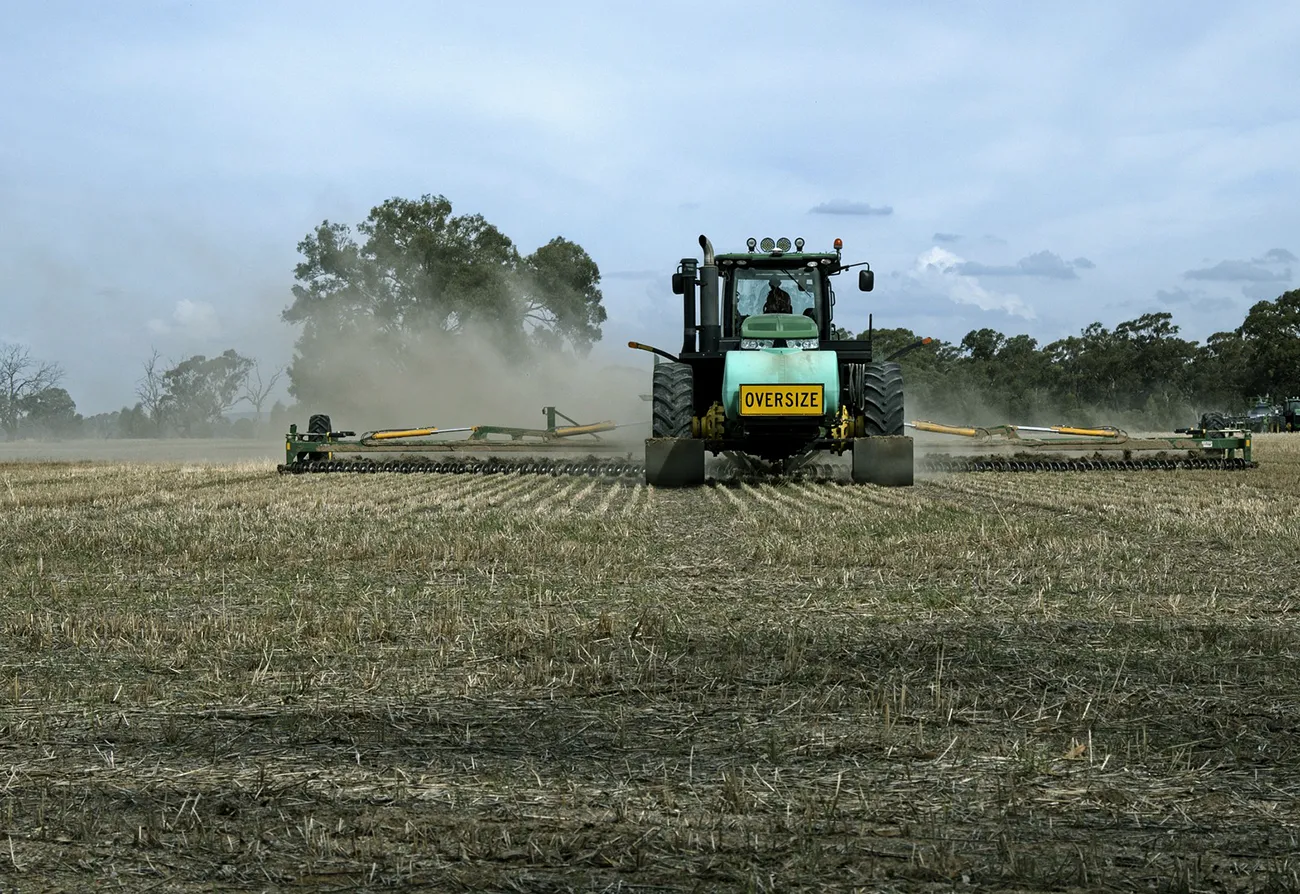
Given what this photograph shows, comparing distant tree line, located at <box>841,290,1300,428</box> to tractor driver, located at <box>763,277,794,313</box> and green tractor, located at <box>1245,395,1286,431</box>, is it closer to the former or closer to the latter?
green tractor, located at <box>1245,395,1286,431</box>

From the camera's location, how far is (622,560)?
830 centimetres

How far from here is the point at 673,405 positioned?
15.8 meters

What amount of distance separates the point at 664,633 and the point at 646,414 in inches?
824

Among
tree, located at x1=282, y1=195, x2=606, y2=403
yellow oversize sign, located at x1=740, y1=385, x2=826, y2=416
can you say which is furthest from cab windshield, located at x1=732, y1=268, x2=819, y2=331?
tree, located at x1=282, y1=195, x2=606, y2=403

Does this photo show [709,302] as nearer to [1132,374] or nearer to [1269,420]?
[1269,420]

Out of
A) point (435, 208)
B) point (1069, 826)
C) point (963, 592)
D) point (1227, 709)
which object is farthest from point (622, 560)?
point (435, 208)

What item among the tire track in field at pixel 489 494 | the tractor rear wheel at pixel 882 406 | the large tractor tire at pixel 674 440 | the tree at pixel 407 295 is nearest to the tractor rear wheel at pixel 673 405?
the large tractor tire at pixel 674 440

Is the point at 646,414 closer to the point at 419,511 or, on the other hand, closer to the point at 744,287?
the point at 744,287

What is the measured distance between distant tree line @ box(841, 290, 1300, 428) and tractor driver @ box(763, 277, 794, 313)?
51784 mm

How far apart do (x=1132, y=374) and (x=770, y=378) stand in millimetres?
68006

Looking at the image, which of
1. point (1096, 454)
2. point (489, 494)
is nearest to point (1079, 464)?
point (1096, 454)

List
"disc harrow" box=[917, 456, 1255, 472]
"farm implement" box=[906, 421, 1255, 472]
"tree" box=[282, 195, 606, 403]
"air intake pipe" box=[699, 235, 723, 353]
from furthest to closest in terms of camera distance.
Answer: "tree" box=[282, 195, 606, 403] < "farm implement" box=[906, 421, 1255, 472] < "disc harrow" box=[917, 456, 1255, 472] < "air intake pipe" box=[699, 235, 723, 353]

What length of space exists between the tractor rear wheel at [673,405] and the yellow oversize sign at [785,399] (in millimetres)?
1163

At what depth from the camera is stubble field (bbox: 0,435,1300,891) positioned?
3029 millimetres
